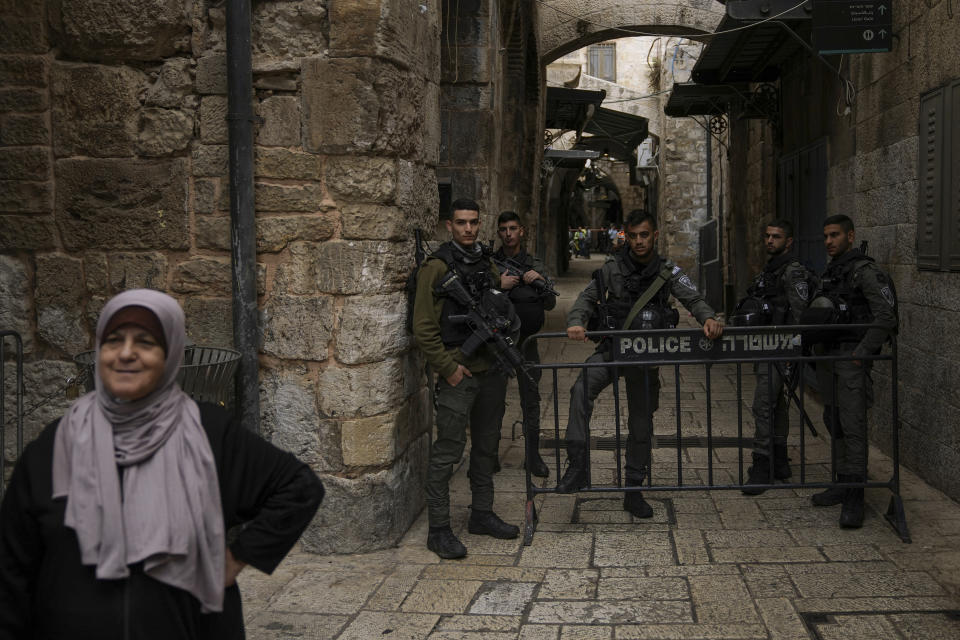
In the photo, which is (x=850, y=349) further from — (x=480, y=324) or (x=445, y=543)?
(x=445, y=543)

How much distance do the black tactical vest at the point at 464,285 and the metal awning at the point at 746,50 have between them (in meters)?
4.04

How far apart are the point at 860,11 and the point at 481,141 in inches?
137

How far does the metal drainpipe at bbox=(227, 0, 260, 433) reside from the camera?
4516 mm

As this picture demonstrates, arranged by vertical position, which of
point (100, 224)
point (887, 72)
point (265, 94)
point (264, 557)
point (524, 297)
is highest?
point (887, 72)

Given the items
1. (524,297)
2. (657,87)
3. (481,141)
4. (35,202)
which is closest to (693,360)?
(524,297)

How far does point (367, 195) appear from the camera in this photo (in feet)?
15.4

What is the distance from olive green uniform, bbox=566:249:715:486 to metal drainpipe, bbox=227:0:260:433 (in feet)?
5.43

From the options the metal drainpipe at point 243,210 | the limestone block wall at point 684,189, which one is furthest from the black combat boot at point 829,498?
the limestone block wall at point 684,189

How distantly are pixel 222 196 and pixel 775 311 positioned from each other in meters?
3.27

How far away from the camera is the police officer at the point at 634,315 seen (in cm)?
516

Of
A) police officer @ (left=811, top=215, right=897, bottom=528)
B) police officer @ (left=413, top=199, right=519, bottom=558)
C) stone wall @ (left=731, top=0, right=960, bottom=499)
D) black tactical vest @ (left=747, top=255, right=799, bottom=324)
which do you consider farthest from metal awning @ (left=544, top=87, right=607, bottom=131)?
police officer @ (left=413, top=199, right=519, bottom=558)

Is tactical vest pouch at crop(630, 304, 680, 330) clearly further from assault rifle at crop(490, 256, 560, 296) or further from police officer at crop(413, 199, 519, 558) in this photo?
police officer at crop(413, 199, 519, 558)

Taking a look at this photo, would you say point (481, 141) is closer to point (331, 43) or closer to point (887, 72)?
point (887, 72)

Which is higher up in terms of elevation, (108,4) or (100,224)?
(108,4)
